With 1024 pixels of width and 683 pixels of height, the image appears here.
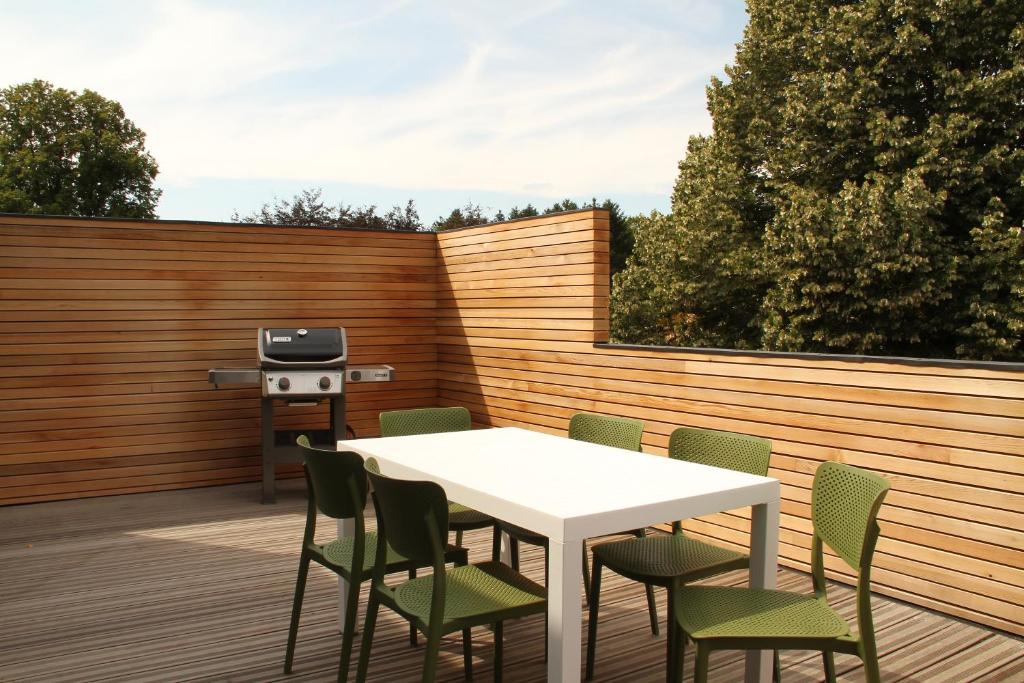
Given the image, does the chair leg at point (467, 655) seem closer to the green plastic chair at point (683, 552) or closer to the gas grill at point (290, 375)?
the green plastic chair at point (683, 552)

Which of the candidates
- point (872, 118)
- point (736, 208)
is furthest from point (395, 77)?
point (872, 118)

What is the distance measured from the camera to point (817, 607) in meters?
2.44

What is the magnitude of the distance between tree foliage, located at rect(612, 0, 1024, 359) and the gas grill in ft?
33.6

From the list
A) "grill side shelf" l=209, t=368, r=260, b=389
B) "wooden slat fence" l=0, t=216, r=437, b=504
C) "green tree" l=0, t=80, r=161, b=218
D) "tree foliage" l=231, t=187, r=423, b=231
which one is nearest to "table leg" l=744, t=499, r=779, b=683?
"grill side shelf" l=209, t=368, r=260, b=389

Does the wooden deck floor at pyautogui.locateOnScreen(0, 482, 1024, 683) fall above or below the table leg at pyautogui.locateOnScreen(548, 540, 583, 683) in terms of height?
below

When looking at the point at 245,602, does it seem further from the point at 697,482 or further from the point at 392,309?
the point at 392,309

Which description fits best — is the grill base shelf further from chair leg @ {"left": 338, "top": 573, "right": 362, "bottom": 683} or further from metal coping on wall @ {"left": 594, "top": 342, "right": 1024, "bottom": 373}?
chair leg @ {"left": 338, "top": 573, "right": 362, "bottom": 683}

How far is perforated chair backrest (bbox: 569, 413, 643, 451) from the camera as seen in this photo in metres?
3.60

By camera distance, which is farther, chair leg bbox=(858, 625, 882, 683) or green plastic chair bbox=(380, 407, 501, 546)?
green plastic chair bbox=(380, 407, 501, 546)

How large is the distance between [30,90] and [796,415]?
115 ft

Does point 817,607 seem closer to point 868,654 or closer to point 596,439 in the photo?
point 868,654

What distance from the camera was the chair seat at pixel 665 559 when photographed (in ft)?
9.14

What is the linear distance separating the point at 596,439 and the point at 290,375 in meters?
2.94

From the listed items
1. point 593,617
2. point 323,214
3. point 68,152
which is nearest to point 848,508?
point 593,617
